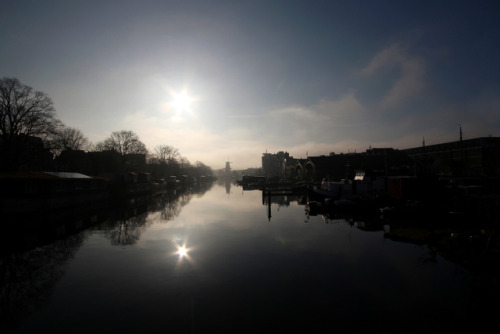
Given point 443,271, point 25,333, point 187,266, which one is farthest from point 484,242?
point 25,333

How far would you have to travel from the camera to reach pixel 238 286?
1213cm

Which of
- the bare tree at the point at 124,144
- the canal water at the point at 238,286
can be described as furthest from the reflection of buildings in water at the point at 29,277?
the bare tree at the point at 124,144

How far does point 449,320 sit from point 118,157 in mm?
82177

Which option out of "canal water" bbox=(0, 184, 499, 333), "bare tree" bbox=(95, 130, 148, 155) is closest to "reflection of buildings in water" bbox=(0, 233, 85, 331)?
"canal water" bbox=(0, 184, 499, 333)

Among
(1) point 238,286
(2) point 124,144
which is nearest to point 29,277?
(1) point 238,286

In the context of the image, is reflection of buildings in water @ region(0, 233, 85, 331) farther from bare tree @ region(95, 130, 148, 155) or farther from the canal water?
bare tree @ region(95, 130, 148, 155)

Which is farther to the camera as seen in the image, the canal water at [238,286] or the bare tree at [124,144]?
the bare tree at [124,144]

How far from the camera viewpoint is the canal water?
30.0 feet

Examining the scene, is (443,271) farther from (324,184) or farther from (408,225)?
(324,184)

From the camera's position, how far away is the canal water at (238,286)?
914 cm

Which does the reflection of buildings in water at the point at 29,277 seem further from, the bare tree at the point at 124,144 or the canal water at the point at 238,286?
the bare tree at the point at 124,144

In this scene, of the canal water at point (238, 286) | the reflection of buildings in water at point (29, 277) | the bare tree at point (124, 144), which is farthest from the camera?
the bare tree at point (124, 144)

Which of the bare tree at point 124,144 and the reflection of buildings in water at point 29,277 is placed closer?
the reflection of buildings in water at point 29,277

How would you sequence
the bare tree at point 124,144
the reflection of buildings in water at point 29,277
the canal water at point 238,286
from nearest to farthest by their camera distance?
the canal water at point 238,286
the reflection of buildings in water at point 29,277
the bare tree at point 124,144
